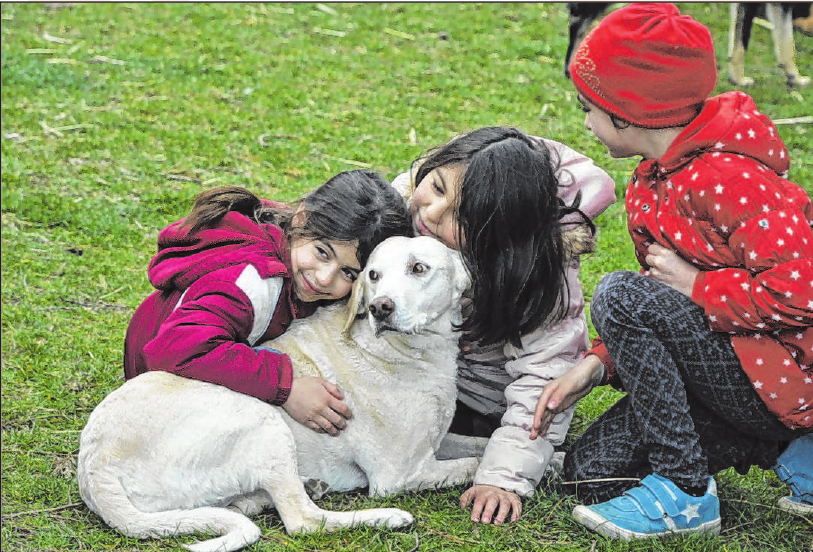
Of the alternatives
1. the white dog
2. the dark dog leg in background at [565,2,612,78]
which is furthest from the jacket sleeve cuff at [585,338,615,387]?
the dark dog leg in background at [565,2,612,78]

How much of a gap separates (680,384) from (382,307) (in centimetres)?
97

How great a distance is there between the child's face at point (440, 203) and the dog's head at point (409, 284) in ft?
0.30

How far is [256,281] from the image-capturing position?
123 inches

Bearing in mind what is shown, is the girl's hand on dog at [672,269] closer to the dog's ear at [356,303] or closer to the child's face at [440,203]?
the child's face at [440,203]

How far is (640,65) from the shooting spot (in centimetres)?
292

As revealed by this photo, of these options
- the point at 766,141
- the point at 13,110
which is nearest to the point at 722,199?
the point at 766,141

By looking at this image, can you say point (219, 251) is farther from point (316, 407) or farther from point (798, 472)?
point (798, 472)

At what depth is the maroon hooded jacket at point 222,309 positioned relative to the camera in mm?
2930

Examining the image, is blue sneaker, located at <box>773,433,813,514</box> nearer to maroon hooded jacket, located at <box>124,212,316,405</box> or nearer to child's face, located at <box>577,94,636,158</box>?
child's face, located at <box>577,94,636,158</box>

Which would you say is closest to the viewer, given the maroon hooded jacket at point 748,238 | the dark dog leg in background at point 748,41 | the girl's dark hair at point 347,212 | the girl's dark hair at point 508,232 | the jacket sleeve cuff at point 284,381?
the maroon hooded jacket at point 748,238

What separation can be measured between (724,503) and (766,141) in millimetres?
1255

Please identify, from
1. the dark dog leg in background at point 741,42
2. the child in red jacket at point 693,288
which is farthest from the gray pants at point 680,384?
the dark dog leg in background at point 741,42

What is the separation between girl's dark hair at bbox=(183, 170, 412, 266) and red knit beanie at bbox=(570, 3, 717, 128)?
78 cm

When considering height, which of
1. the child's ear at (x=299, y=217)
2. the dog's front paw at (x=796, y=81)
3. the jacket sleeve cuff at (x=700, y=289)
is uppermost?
the jacket sleeve cuff at (x=700, y=289)
